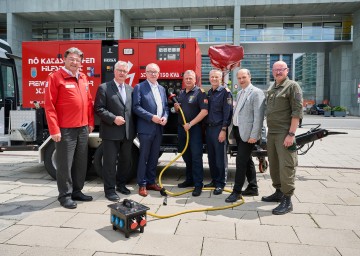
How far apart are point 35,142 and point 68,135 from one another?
213 centimetres

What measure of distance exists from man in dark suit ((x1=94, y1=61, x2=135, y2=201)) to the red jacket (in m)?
0.34

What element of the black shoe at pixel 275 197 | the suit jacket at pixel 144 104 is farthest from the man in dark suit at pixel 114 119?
the black shoe at pixel 275 197

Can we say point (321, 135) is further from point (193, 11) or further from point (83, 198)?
point (193, 11)

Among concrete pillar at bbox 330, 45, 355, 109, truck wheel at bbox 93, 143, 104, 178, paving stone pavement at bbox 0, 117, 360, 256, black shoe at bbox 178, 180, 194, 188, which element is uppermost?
concrete pillar at bbox 330, 45, 355, 109

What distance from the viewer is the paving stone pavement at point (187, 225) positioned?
3.22m

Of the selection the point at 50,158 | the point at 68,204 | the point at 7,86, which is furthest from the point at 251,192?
the point at 7,86

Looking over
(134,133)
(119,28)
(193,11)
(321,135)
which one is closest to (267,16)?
(193,11)

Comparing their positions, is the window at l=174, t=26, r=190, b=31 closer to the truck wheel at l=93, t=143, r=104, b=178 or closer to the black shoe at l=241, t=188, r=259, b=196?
the truck wheel at l=93, t=143, r=104, b=178

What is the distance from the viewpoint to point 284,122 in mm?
4316

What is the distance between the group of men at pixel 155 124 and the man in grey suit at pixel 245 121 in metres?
0.01

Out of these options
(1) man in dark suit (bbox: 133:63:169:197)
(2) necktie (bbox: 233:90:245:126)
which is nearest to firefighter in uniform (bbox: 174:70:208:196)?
(1) man in dark suit (bbox: 133:63:169:197)

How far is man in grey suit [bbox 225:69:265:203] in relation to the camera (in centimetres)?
454

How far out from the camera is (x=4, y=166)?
23.6 ft

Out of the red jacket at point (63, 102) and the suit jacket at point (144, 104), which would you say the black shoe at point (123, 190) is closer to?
the suit jacket at point (144, 104)
